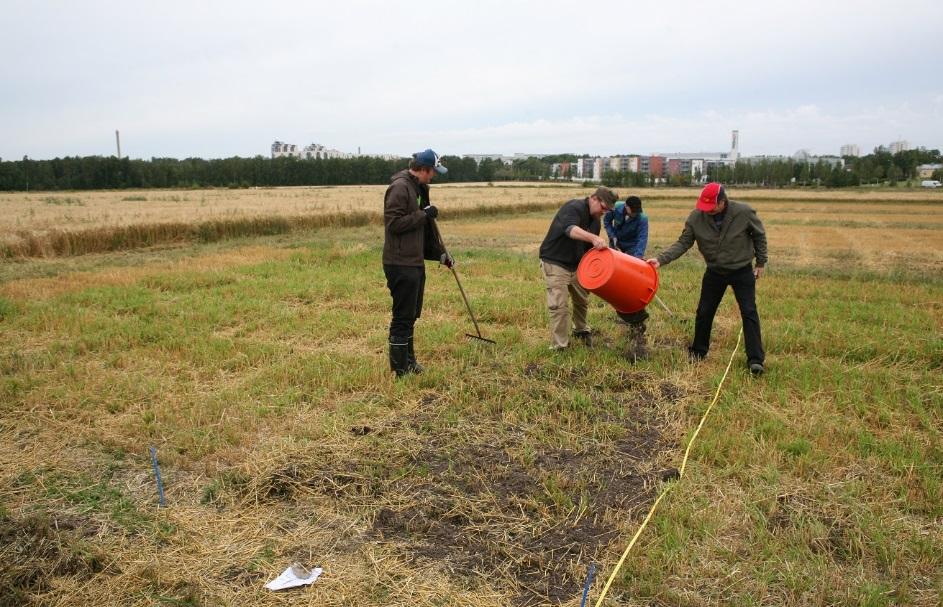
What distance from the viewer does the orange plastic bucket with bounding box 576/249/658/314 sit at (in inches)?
253

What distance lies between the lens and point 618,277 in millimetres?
6426

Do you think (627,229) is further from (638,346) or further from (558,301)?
(558,301)

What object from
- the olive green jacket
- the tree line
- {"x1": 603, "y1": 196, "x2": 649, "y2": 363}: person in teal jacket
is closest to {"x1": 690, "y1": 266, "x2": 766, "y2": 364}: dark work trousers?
the olive green jacket

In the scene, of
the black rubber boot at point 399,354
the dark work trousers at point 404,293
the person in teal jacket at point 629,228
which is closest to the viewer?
the dark work trousers at point 404,293

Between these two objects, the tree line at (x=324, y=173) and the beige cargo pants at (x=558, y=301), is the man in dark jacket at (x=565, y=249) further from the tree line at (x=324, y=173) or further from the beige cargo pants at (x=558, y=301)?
the tree line at (x=324, y=173)

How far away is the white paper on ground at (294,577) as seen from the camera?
3250mm

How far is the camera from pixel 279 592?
3229 mm

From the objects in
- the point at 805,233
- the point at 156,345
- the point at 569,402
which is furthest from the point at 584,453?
the point at 805,233

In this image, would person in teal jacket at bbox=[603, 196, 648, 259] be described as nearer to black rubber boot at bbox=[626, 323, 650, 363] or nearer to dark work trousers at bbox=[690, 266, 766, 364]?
black rubber boot at bbox=[626, 323, 650, 363]

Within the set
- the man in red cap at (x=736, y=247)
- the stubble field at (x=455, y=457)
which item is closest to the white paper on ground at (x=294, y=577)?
the stubble field at (x=455, y=457)

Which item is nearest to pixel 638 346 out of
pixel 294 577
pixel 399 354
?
pixel 399 354

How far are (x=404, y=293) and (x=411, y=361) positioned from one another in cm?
78

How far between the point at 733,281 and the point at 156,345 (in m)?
6.64

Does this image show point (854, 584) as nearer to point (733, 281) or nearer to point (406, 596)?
point (406, 596)
